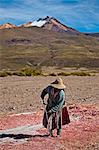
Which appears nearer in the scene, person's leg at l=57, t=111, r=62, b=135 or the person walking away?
the person walking away

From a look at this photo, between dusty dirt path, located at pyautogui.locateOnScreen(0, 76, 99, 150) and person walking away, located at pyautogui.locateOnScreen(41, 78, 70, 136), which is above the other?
person walking away, located at pyautogui.locateOnScreen(41, 78, 70, 136)

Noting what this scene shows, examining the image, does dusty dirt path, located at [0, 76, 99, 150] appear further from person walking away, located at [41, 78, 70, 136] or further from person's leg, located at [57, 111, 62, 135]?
person walking away, located at [41, 78, 70, 136]

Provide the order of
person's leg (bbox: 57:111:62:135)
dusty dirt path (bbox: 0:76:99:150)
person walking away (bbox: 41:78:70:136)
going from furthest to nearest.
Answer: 1. person's leg (bbox: 57:111:62:135)
2. person walking away (bbox: 41:78:70:136)
3. dusty dirt path (bbox: 0:76:99:150)

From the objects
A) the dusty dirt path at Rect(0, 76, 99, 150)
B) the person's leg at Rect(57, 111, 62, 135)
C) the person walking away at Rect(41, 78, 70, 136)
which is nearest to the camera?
the dusty dirt path at Rect(0, 76, 99, 150)

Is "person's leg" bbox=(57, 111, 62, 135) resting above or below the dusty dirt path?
above

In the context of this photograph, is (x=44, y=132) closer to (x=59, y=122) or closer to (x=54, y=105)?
(x=59, y=122)

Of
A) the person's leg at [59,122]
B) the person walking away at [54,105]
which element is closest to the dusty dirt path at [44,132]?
the person's leg at [59,122]

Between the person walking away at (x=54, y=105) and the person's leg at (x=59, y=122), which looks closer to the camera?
the person walking away at (x=54, y=105)

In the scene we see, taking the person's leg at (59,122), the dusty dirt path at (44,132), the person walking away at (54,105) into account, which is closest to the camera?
the dusty dirt path at (44,132)

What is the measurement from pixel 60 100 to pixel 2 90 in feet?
65.8

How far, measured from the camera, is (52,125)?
14.3 meters

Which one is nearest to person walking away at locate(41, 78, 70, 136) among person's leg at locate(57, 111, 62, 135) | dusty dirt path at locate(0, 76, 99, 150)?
person's leg at locate(57, 111, 62, 135)

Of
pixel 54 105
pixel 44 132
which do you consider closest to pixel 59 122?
pixel 54 105

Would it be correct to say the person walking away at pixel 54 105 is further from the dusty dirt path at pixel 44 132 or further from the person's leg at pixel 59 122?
the dusty dirt path at pixel 44 132
